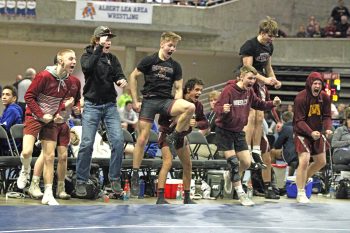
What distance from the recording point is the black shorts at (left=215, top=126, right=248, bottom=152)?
9.23 meters

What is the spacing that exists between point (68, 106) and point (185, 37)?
15.9 m

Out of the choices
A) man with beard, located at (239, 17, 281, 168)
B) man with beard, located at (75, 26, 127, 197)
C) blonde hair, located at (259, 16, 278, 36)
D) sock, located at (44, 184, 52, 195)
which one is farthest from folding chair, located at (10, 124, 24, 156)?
blonde hair, located at (259, 16, 278, 36)

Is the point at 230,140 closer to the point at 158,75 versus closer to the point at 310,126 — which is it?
the point at 158,75

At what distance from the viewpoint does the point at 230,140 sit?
925 centimetres

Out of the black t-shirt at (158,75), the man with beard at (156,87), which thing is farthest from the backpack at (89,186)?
the black t-shirt at (158,75)

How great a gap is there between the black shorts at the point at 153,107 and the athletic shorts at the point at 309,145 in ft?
6.71

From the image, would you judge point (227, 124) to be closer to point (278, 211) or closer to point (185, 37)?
point (278, 211)

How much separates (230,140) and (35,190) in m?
2.48

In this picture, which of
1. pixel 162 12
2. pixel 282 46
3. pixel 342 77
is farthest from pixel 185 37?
pixel 342 77

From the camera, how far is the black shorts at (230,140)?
9.23 metres

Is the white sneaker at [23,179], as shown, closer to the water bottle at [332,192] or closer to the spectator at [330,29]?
the water bottle at [332,192]

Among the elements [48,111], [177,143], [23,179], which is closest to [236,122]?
[177,143]

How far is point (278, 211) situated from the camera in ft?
28.8

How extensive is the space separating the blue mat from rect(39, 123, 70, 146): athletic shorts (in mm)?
900
